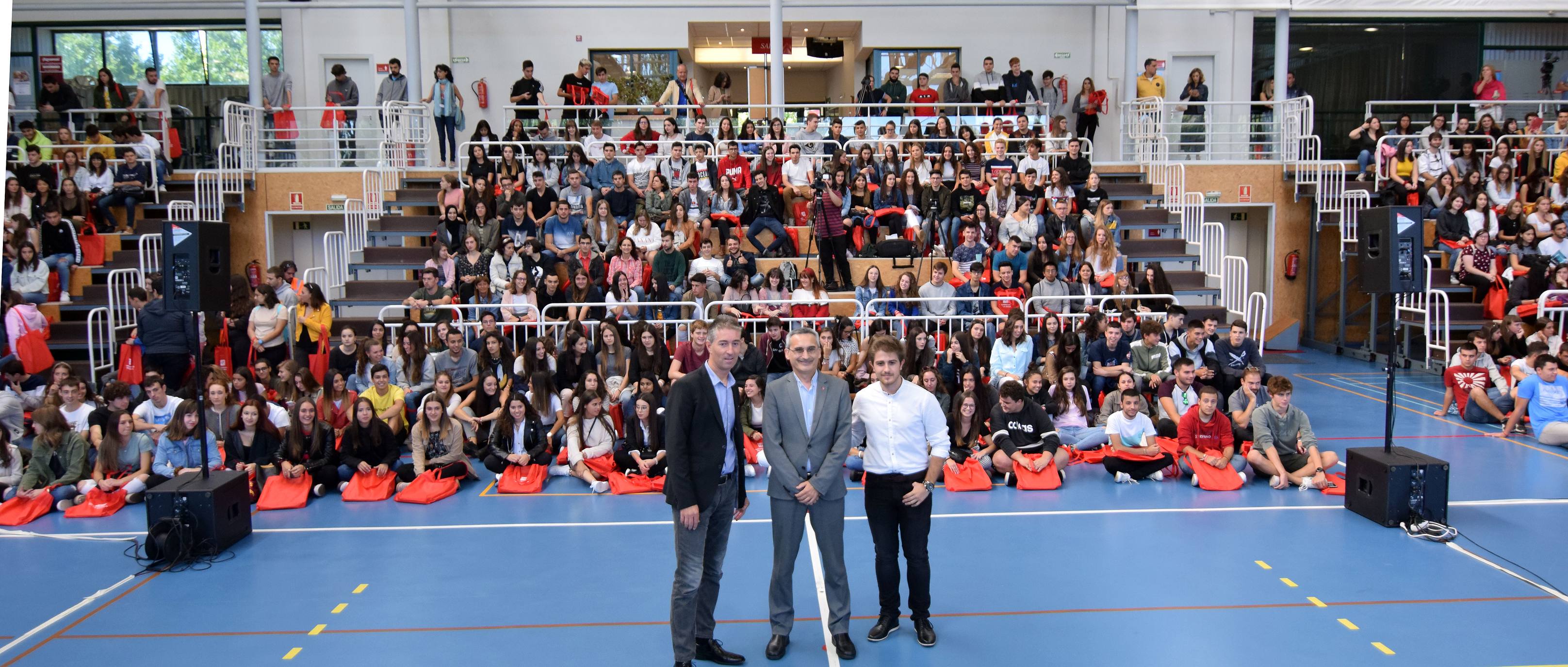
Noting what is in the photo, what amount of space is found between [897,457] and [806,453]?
0.47 meters

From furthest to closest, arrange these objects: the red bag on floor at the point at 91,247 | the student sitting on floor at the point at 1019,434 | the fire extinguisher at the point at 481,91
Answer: the fire extinguisher at the point at 481,91 → the red bag on floor at the point at 91,247 → the student sitting on floor at the point at 1019,434

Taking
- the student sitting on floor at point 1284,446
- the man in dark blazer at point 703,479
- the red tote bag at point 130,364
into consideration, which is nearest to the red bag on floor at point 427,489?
the man in dark blazer at point 703,479

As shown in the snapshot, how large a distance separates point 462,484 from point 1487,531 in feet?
26.3

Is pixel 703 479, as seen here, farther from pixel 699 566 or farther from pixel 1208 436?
pixel 1208 436

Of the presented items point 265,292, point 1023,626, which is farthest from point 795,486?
point 265,292

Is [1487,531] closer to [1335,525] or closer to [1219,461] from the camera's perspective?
[1335,525]

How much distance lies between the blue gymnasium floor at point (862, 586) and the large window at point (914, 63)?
1297 cm

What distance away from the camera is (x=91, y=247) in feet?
47.1

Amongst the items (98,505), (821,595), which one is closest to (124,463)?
(98,505)

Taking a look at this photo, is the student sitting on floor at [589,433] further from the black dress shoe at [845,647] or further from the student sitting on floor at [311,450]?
the black dress shoe at [845,647]

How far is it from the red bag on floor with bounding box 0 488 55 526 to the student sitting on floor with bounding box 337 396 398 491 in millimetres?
2191

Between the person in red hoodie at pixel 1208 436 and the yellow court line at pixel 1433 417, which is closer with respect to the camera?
the person in red hoodie at pixel 1208 436

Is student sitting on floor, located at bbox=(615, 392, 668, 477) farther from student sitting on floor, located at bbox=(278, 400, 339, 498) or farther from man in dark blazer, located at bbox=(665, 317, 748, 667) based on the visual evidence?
man in dark blazer, located at bbox=(665, 317, 748, 667)

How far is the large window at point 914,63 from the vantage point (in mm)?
20109
